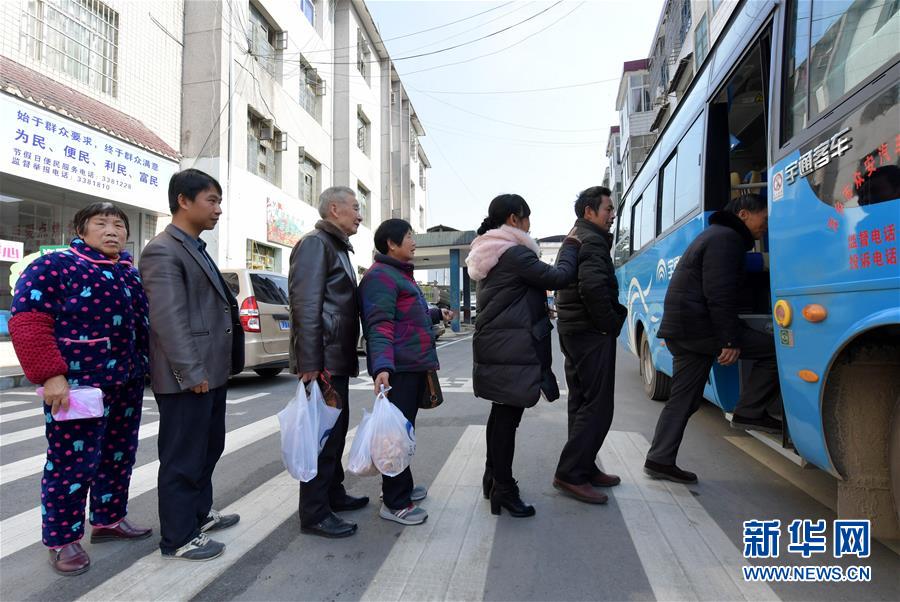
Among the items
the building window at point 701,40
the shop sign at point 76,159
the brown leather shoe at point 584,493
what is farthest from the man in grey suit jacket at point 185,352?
the building window at point 701,40

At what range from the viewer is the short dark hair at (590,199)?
325 cm

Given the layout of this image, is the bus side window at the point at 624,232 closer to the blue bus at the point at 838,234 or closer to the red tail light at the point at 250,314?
the blue bus at the point at 838,234

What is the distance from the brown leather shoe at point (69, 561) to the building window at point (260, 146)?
13809 millimetres

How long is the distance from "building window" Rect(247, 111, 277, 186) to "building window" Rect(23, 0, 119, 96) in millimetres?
3904

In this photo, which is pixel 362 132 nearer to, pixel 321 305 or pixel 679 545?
pixel 321 305

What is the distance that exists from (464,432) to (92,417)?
314cm

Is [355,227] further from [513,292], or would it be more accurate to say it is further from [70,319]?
[70,319]

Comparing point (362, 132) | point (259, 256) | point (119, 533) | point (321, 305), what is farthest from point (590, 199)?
point (362, 132)

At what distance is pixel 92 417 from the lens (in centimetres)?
234

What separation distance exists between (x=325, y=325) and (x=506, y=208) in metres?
1.23

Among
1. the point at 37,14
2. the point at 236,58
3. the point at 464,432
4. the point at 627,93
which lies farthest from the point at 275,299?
the point at 627,93

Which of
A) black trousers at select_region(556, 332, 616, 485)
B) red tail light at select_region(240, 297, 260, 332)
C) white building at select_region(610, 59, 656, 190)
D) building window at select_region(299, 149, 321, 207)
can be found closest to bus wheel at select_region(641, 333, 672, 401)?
black trousers at select_region(556, 332, 616, 485)

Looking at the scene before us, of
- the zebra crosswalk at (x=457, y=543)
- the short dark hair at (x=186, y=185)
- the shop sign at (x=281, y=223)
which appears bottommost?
the zebra crosswalk at (x=457, y=543)

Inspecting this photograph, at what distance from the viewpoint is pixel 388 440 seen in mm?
2668
